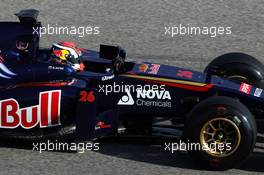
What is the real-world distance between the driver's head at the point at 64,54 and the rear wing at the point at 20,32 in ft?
0.76

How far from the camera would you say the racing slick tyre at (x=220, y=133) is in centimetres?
835

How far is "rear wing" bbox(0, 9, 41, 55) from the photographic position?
9.34 meters

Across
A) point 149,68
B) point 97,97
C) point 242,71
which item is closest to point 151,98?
point 149,68

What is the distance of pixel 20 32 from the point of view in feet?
30.8

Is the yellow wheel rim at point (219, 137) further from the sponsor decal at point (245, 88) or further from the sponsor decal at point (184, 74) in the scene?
the sponsor decal at point (184, 74)

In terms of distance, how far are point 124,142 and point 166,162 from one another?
28.0 inches

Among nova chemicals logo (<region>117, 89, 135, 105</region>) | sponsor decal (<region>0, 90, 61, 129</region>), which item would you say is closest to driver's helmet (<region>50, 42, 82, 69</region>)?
sponsor decal (<region>0, 90, 61, 129</region>)

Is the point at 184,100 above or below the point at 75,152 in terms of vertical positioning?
above

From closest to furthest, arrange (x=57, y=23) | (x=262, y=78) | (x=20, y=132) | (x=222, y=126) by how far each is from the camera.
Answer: (x=222, y=126)
(x=20, y=132)
(x=262, y=78)
(x=57, y=23)

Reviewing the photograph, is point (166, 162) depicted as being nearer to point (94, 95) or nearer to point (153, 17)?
point (94, 95)

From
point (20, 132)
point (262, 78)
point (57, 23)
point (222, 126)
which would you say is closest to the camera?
point (222, 126)

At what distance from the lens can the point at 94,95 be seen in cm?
895

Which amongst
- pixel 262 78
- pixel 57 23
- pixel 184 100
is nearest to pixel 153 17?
pixel 57 23

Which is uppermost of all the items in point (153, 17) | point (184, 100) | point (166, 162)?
point (153, 17)
